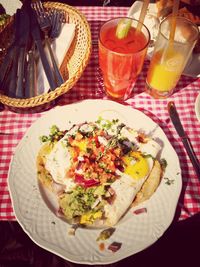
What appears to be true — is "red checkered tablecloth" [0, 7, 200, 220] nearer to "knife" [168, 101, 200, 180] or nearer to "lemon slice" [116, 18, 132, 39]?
"knife" [168, 101, 200, 180]

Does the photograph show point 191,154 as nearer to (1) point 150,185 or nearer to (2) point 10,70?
(1) point 150,185

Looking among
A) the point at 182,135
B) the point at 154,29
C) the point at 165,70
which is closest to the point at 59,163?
the point at 182,135

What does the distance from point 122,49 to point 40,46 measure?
54cm

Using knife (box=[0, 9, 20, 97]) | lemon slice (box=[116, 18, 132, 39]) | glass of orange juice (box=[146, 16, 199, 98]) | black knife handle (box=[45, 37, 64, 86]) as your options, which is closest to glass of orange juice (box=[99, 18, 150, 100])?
lemon slice (box=[116, 18, 132, 39])

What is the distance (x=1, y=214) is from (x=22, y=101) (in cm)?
61

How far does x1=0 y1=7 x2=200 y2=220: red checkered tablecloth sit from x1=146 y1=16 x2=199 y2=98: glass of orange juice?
0.28 feet

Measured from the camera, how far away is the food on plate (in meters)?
1.45

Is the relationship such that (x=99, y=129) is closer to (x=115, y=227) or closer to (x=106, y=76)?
(x=106, y=76)

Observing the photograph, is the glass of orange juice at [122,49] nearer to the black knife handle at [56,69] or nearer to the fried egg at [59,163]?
the black knife handle at [56,69]

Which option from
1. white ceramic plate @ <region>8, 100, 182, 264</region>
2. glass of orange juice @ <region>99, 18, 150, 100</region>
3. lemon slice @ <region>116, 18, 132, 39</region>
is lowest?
white ceramic plate @ <region>8, 100, 182, 264</region>

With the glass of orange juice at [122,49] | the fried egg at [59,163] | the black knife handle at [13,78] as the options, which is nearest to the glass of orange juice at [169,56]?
the glass of orange juice at [122,49]

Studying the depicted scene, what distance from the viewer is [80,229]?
1388 mm

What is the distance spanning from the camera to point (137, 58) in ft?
5.55

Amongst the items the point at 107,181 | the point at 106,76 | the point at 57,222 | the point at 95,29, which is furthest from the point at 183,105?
the point at 57,222
